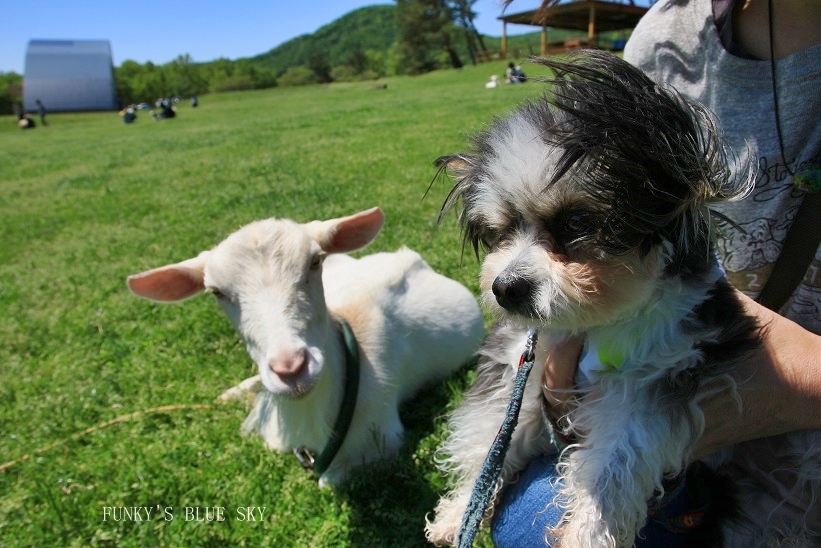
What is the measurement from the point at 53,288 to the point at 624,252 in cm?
612

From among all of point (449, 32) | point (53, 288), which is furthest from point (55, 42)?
point (53, 288)

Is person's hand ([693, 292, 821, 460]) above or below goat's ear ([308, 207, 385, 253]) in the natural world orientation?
Answer: below

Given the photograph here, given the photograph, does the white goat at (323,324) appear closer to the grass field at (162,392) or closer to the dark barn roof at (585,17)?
the grass field at (162,392)

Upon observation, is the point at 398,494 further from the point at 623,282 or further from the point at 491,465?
the point at 623,282

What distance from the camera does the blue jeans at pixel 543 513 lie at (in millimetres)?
1937

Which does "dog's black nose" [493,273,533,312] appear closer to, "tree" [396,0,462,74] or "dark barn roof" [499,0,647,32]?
"dark barn roof" [499,0,647,32]

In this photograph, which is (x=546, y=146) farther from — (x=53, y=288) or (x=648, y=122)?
(x=53, y=288)

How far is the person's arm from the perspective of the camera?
171 centimetres

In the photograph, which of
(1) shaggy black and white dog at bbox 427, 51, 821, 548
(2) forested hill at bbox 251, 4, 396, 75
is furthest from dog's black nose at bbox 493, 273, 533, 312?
(2) forested hill at bbox 251, 4, 396, 75

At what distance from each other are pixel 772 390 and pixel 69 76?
81.8 meters

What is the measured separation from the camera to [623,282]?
1.51 meters

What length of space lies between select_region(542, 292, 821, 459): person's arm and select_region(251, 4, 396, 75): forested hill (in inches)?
6055

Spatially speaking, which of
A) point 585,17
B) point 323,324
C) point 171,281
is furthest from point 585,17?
point 171,281

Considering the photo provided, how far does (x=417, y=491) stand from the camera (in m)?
2.72
